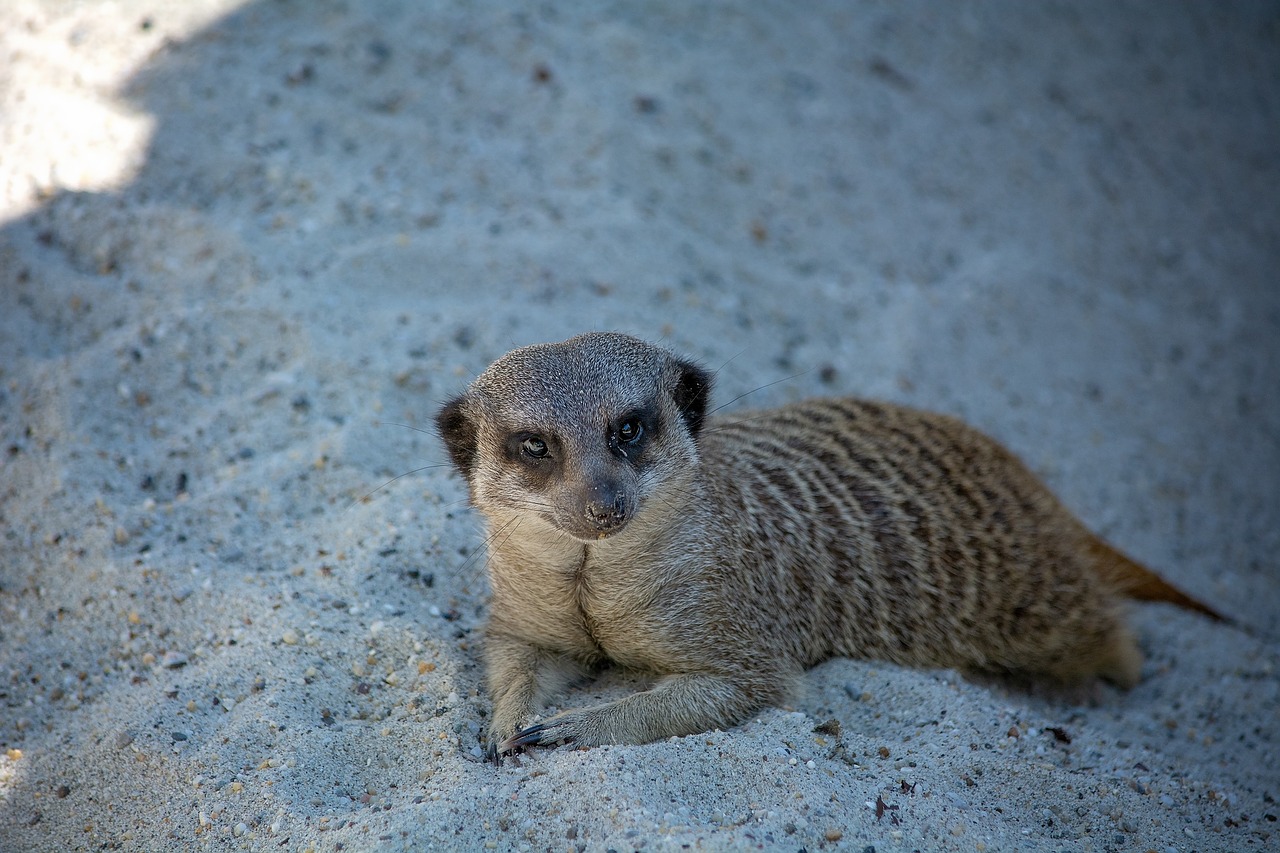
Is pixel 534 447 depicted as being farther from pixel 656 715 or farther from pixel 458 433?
pixel 656 715

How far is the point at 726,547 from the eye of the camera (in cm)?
255

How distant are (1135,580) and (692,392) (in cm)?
183

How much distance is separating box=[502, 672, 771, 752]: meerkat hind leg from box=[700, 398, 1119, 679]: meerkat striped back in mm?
316

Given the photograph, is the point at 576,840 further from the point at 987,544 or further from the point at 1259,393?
the point at 1259,393

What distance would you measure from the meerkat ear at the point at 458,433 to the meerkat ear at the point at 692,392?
1.63 ft

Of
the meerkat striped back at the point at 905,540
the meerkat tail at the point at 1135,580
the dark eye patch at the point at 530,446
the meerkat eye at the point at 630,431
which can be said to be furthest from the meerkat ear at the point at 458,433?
the meerkat tail at the point at 1135,580

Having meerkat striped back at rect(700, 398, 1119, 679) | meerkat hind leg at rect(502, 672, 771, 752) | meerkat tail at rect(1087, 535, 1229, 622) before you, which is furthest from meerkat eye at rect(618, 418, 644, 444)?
meerkat tail at rect(1087, 535, 1229, 622)

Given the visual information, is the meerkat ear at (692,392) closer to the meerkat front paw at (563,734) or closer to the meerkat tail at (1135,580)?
the meerkat front paw at (563,734)

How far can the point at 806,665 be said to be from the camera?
109 inches

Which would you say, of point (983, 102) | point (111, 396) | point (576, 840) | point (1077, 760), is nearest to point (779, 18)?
point (983, 102)

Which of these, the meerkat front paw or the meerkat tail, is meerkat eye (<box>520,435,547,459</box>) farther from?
the meerkat tail

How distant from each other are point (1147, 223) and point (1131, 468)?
1532 millimetres

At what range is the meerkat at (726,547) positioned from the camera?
7.68 feet

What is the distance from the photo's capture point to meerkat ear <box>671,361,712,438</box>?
255 centimetres
